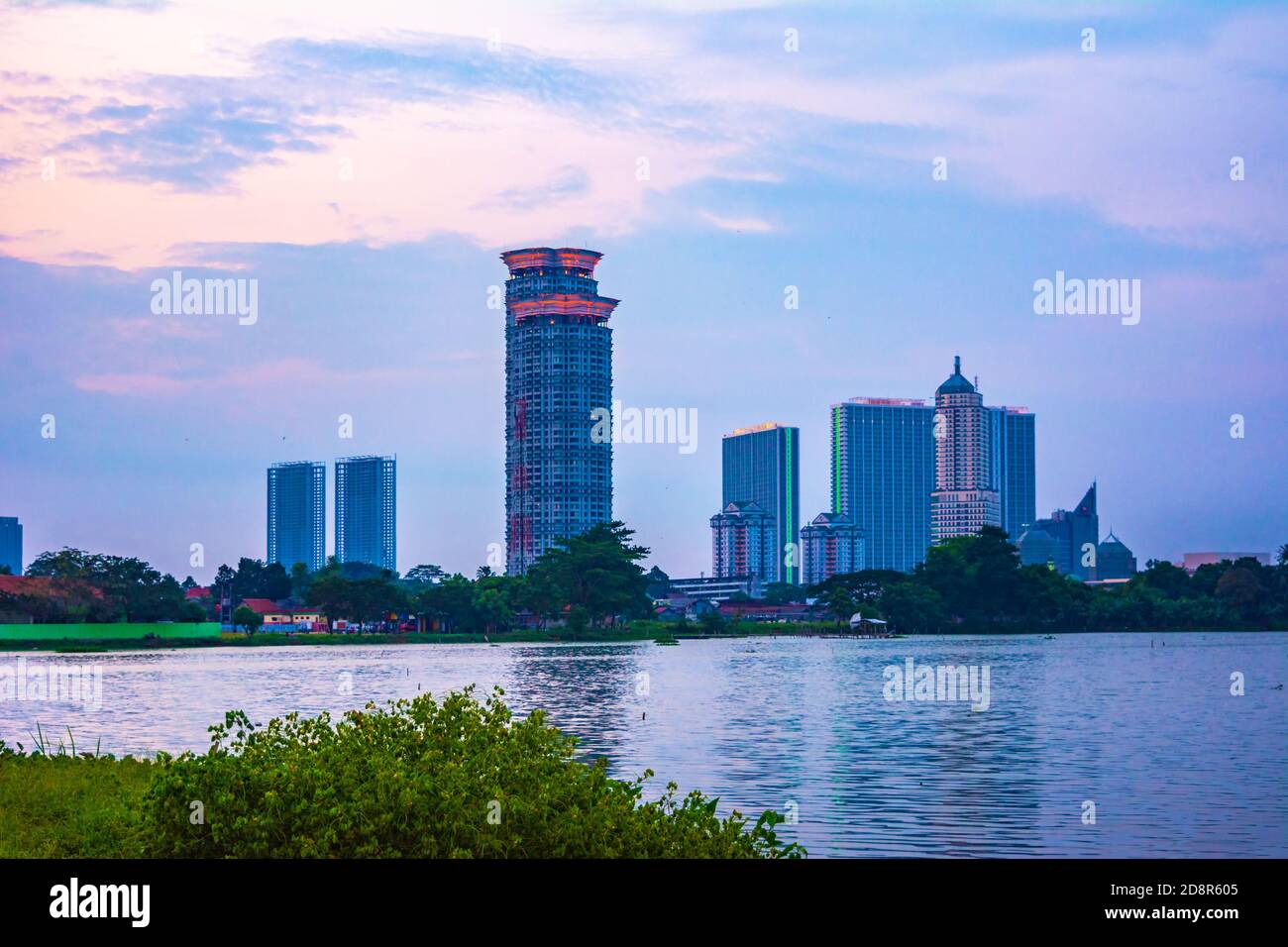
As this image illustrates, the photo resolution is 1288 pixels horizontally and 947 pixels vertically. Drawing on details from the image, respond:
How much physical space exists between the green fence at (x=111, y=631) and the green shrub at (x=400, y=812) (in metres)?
128

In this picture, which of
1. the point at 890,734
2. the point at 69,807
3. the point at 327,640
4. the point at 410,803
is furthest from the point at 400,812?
the point at 327,640

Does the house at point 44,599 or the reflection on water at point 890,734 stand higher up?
the house at point 44,599

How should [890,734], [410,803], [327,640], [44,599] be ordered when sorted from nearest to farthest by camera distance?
[410,803], [890,734], [44,599], [327,640]

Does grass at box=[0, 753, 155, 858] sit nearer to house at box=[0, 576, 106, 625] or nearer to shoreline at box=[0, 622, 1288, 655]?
shoreline at box=[0, 622, 1288, 655]

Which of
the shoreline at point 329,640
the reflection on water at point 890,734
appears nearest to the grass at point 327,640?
the shoreline at point 329,640

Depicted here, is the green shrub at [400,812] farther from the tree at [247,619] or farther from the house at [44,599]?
the tree at [247,619]

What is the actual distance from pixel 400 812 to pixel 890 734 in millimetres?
37604

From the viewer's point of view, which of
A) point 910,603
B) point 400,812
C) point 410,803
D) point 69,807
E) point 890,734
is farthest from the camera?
point 910,603

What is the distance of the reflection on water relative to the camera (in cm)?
2944

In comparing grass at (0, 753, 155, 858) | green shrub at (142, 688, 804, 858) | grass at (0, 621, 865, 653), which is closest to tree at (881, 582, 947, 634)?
grass at (0, 621, 865, 653)

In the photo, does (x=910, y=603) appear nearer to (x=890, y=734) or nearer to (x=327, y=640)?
(x=327, y=640)

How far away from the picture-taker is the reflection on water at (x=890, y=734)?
29.4 m

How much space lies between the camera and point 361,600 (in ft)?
565

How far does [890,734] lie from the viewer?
166ft
